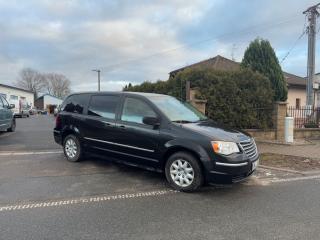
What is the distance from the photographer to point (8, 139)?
1276 centimetres

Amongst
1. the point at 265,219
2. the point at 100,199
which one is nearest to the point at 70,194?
the point at 100,199

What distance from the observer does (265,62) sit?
21.6m

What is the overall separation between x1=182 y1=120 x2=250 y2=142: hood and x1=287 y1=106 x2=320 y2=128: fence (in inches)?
385

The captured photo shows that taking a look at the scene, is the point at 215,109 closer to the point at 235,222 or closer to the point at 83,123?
the point at 83,123

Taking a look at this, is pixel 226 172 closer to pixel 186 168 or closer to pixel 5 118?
pixel 186 168

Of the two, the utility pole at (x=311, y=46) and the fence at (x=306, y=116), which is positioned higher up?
the utility pole at (x=311, y=46)

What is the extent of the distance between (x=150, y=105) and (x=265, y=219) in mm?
3033

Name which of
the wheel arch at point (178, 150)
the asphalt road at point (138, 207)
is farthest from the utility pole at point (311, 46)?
the wheel arch at point (178, 150)

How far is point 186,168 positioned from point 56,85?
10749cm

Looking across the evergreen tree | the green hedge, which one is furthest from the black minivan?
the evergreen tree

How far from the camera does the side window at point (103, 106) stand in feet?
24.1

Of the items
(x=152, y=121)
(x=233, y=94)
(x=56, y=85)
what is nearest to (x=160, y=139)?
(x=152, y=121)

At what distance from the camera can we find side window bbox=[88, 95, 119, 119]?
7.34m

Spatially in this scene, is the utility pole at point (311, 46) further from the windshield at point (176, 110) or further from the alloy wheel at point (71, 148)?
the alloy wheel at point (71, 148)
